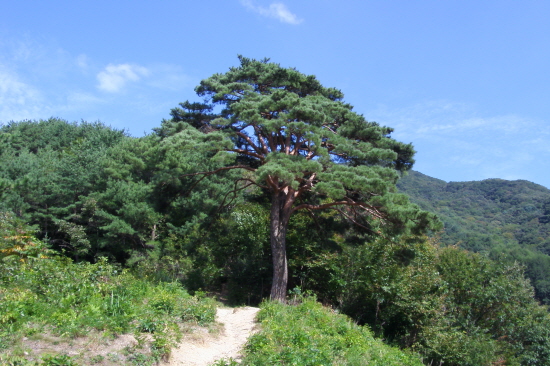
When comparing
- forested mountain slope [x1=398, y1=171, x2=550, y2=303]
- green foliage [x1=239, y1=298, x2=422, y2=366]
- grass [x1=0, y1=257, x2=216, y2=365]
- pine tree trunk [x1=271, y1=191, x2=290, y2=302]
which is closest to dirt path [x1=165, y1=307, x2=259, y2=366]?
grass [x1=0, y1=257, x2=216, y2=365]

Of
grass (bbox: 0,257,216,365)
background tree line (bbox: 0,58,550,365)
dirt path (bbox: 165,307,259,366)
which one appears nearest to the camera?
grass (bbox: 0,257,216,365)

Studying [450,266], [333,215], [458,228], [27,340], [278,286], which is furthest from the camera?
[458,228]

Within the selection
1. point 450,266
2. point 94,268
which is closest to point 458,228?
point 450,266

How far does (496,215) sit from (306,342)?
11175 cm

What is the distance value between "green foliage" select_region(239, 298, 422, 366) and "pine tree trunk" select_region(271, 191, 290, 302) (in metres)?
3.49

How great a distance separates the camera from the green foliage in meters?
6.61

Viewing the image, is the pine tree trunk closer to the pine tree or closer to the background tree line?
the pine tree

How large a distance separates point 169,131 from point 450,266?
582 inches

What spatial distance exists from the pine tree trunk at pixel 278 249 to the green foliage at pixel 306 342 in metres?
3.49

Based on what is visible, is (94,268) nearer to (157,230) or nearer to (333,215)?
(333,215)

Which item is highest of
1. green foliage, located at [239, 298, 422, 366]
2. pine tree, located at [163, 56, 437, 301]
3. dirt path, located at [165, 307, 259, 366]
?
pine tree, located at [163, 56, 437, 301]

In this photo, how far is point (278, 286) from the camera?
14.6 meters

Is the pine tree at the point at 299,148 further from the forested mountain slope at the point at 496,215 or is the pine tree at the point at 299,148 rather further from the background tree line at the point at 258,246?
the forested mountain slope at the point at 496,215

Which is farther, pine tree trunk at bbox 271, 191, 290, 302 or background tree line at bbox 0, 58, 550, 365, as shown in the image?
background tree line at bbox 0, 58, 550, 365
